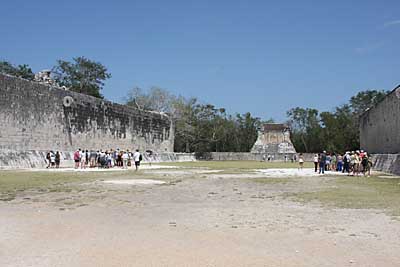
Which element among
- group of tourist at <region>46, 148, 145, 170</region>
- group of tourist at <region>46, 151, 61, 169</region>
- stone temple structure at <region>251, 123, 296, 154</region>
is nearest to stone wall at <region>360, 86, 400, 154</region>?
group of tourist at <region>46, 148, 145, 170</region>

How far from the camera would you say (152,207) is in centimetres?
768

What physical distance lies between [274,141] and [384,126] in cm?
3642

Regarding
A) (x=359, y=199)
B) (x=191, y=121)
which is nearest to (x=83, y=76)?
(x=191, y=121)

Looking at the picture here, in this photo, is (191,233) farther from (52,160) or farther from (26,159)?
(52,160)

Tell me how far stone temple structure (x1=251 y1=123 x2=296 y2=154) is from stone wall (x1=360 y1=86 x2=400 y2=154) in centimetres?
2816

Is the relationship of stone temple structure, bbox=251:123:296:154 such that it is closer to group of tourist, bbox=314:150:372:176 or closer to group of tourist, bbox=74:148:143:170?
group of tourist, bbox=314:150:372:176

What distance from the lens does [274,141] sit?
59.7m

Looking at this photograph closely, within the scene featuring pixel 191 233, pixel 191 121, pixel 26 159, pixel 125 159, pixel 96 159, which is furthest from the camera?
pixel 191 121

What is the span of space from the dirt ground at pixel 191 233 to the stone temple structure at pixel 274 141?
167ft

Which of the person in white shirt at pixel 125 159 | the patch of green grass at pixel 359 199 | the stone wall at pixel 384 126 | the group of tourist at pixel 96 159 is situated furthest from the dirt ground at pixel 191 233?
the person in white shirt at pixel 125 159

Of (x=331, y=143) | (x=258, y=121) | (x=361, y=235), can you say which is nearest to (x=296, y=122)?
(x=258, y=121)

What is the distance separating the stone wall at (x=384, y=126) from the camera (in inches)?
805

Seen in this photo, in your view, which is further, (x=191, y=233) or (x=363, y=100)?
(x=363, y=100)

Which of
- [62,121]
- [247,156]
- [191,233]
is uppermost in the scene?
[62,121]
